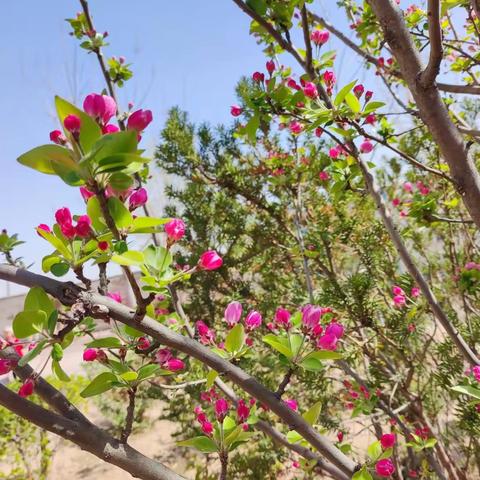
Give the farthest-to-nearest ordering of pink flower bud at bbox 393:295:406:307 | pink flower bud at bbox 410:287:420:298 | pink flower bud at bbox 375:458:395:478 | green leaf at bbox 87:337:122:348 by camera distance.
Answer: pink flower bud at bbox 410:287:420:298, pink flower bud at bbox 393:295:406:307, pink flower bud at bbox 375:458:395:478, green leaf at bbox 87:337:122:348

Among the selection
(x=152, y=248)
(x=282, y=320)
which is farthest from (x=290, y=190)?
(x=152, y=248)

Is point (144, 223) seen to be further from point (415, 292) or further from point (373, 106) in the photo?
point (415, 292)

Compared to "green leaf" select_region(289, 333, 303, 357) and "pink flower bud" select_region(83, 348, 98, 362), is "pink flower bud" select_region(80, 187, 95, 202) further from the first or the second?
"green leaf" select_region(289, 333, 303, 357)

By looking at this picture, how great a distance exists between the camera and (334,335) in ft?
2.39

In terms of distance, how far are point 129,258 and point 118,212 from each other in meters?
0.07

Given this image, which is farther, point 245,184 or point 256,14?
point 245,184

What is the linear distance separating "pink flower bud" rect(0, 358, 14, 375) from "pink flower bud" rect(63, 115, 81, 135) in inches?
16.4

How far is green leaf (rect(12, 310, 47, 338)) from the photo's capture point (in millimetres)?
493

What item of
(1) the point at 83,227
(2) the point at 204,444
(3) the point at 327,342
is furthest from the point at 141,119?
(2) the point at 204,444

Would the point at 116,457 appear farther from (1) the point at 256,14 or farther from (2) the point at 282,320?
(1) the point at 256,14

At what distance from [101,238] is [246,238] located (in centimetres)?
264

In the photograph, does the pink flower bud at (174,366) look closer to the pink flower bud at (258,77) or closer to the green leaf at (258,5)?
the pink flower bud at (258,77)

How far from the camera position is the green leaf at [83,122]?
44 centimetres

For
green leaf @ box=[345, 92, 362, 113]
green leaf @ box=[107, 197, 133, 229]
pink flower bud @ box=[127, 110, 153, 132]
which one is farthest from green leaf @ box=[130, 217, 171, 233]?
green leaf @ box=[345, 92, 362, 113]
